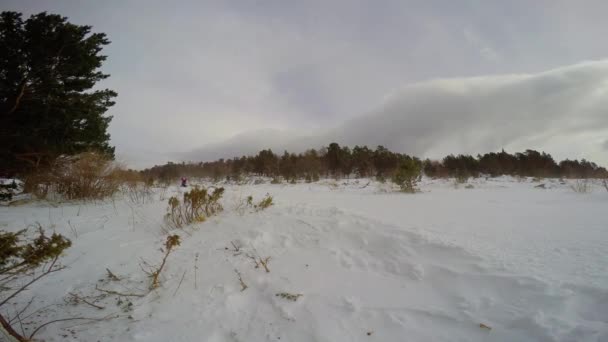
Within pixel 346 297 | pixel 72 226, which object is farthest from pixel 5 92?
pixel 346 297

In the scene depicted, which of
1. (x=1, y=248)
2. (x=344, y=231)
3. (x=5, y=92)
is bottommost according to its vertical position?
(x=344, y=231)

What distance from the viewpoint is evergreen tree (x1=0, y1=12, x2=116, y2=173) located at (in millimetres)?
5984

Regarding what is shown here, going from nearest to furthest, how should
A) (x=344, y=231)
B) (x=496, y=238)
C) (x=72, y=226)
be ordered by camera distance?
(x=496, y=238) < (x=344, y=231) < (x=72, y=226)

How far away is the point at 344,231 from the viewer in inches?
111

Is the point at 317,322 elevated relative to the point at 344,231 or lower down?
lower down

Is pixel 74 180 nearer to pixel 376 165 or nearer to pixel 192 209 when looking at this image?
pixel 192 209

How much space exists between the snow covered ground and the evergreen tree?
214 inches

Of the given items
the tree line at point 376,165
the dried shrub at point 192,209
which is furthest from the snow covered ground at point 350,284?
the tree line at point 376,165

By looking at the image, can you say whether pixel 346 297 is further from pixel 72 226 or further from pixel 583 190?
pixel 583 190

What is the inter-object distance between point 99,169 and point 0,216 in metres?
2.32

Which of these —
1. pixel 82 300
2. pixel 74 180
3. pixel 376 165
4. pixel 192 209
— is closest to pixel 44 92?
pixel 74 180

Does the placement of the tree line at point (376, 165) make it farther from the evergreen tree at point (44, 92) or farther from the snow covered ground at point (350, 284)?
the snow covered ground at point (350, 284)

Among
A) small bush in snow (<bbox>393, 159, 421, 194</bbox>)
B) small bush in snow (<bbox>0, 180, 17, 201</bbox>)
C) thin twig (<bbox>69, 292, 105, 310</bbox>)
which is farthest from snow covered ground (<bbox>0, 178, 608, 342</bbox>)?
small bush in snow (<bbox>0, 180, 17, 201</bbox>)

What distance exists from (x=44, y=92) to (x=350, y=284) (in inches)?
377
